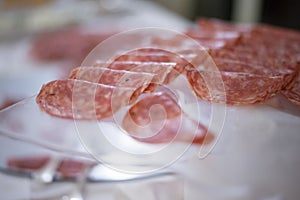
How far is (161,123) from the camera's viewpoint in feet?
1.55

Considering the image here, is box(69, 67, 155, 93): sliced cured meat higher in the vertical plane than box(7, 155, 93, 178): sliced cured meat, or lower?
higher

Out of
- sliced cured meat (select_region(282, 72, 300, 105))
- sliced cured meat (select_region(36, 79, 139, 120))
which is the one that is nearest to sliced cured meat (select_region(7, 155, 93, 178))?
sliced cured meat (select_region(36, 79, 139, 120))

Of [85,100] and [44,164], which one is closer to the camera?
[85,100]

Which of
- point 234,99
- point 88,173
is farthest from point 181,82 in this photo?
point 88,173

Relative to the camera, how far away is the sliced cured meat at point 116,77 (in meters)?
0.46

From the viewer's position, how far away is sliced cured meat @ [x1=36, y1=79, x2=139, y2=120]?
18.0 inches

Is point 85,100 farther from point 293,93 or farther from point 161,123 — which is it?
point 293,93

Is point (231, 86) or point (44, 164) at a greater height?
point (231, 86)

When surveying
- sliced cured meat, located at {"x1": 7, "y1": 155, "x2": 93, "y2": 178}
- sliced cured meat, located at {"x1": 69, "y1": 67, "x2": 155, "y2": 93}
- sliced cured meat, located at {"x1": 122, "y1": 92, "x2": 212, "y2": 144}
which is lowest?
sliced cured meat, located at {"x1": 7, "y1": 155, "x2": 93, "y2": 178}

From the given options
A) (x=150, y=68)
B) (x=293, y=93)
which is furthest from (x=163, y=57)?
(x=293, y=93)

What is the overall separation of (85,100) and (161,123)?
3.4 inches

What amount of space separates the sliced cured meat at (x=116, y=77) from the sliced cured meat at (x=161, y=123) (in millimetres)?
18

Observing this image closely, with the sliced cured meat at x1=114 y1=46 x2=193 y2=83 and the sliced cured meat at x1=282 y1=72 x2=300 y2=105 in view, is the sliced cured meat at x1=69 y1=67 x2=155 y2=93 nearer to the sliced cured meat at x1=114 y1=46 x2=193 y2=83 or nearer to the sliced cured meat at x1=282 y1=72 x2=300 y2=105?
the sliced cured meat at x1=114 y1=46 x2=193 y2=83

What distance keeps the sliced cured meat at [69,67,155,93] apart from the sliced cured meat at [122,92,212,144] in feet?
0.06
